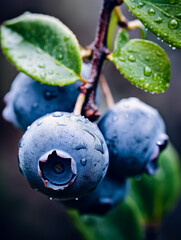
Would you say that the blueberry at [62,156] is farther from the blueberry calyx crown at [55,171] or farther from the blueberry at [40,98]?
the blueberry at [40,98]

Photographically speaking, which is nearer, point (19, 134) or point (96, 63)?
point (96, 63)

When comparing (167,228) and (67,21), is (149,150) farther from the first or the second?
(67,21)

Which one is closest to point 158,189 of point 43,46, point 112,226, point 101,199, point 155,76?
point 112,226

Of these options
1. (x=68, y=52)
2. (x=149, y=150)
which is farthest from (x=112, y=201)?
(x=68, y=52)

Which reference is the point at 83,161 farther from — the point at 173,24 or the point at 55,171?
the point at 173,24

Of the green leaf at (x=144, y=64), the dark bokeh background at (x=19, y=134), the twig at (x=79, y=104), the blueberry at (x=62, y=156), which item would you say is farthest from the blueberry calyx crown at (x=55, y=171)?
the dark bokeh background at (x=19, y=134)

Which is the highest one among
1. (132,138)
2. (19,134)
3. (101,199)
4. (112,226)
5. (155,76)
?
(155,76)
